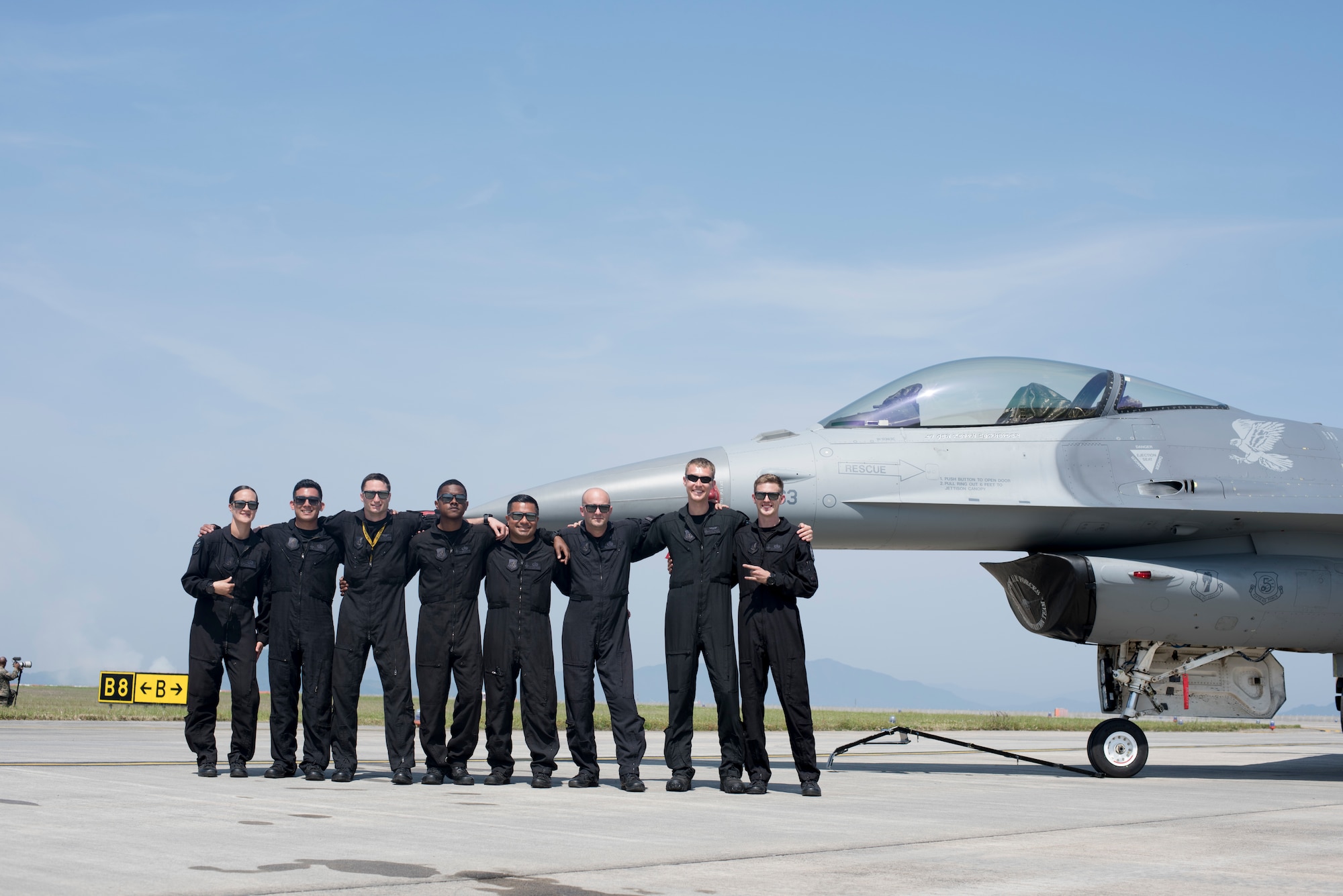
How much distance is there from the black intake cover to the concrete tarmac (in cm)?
126

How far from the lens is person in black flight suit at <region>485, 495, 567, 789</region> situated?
311 inches

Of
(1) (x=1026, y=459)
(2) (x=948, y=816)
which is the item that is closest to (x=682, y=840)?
(2) (x=948, y=816)

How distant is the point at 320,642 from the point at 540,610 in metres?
1.57

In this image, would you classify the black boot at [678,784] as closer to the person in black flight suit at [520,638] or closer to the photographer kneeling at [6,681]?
the person in black flight suit at [520,638]

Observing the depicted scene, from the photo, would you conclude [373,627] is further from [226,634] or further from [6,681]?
[6,681]

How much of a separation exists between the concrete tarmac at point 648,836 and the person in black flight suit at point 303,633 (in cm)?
43

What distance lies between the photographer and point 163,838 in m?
4.89

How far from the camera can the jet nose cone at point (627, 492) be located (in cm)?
915

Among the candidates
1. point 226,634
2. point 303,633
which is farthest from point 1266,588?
point 226,634

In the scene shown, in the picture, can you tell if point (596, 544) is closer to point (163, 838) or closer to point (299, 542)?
point (299, 542)

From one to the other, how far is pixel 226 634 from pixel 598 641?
2705mm

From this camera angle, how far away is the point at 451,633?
26.3 feet

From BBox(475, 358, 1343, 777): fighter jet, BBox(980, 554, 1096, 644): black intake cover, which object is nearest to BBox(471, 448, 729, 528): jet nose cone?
BBox(475, 358, 1343, 777): fighter jet

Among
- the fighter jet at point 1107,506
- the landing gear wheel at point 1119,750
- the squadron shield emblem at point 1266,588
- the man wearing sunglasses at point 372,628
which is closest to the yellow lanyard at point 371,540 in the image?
the man wearing sunglasses at point 372,628
